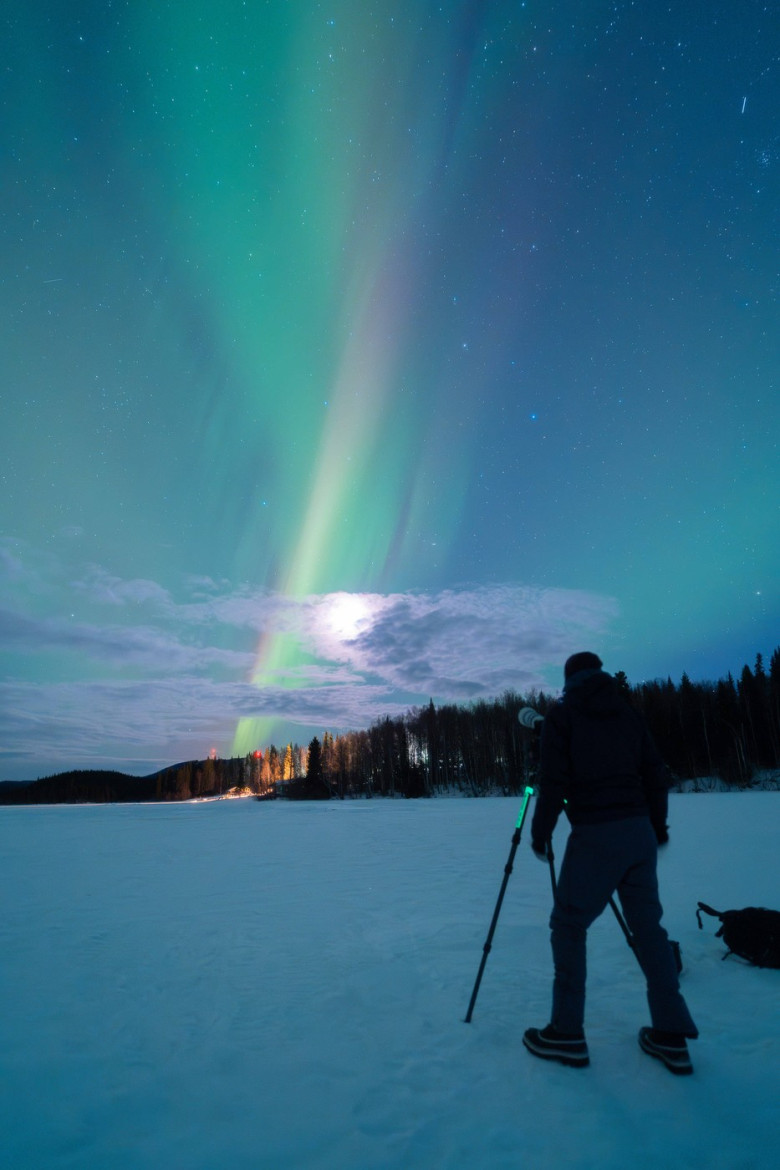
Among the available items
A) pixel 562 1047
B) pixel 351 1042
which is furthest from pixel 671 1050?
pixel 351 1042

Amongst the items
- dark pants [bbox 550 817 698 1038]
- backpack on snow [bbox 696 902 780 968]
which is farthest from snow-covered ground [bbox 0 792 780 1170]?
dark pants [bbox 550 817 698 1038]

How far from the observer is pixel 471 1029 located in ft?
12.3

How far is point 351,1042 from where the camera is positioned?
3.64 meters

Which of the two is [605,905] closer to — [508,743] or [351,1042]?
[351,1042]

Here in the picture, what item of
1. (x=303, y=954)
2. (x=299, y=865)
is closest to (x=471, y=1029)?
(x=303, y=954)

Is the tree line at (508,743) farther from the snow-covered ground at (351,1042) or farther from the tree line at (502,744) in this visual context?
the snow-covered ground at (351,1042)

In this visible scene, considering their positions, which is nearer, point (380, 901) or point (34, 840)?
point (380, 901)

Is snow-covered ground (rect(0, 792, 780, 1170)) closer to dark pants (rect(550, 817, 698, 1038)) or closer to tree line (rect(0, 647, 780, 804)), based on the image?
dark pants (rect(550, 817, 698, 1038))

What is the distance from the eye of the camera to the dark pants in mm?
3252

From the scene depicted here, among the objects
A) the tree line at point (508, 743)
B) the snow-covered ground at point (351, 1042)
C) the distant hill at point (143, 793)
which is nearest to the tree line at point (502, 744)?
the tree line at point (508, 743)

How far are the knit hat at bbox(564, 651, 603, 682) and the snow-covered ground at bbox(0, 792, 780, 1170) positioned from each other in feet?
7.70

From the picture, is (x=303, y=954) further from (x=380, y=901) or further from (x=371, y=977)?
(x=380, y=901)


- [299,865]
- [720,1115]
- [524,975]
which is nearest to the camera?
[720,1115]

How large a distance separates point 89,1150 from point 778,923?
213 inches
